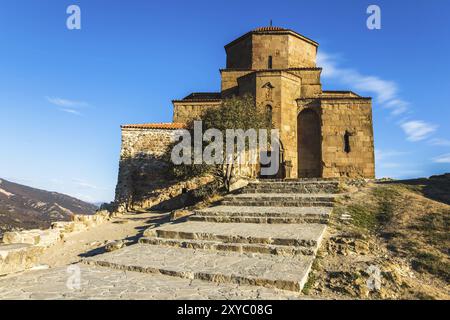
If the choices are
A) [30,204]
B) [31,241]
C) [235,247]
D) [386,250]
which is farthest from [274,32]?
[30,204]

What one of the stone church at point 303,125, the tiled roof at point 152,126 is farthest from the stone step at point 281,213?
the tiled roof at point 152,126

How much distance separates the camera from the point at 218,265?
569 cm

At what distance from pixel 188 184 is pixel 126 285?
14.3 m

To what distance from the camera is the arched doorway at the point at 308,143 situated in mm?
20812

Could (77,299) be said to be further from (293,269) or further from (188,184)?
(188,184)

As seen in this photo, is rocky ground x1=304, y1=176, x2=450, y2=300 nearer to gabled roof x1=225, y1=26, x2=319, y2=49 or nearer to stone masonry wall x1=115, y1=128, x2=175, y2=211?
stone masonry wall x1=115, y1=128, x2=175, y2=211

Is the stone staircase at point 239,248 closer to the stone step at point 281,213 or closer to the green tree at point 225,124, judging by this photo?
the stone step at point 281,213

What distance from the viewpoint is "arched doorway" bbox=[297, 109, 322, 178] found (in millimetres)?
20812

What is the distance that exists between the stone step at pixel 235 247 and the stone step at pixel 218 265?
18 centimetres

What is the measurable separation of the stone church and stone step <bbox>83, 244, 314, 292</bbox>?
13.5 meters

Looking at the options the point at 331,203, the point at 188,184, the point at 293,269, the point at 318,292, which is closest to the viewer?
the point at 318,292

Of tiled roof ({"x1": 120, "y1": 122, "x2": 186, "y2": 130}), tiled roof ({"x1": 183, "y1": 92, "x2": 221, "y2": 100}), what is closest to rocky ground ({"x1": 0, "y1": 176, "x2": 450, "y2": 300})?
tiled roof ({"x1": 120, "y1": 122, "x2": 186, "y2": 130})

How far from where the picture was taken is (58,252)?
11922 millimetres
